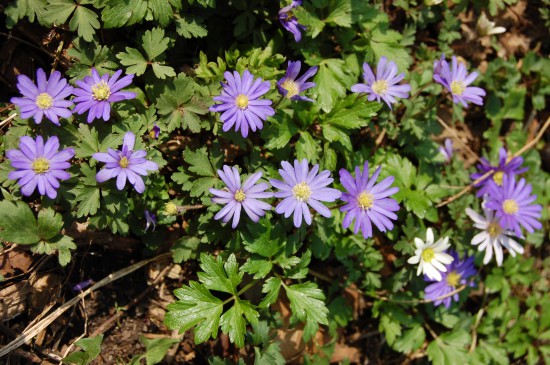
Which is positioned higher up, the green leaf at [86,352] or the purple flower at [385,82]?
the purple flower at [385,82]

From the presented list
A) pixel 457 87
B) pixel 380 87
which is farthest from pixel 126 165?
pixel 457 87

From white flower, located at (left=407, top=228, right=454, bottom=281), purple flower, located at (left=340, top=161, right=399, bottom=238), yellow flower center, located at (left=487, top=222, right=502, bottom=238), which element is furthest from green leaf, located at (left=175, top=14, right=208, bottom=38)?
yellow flower center, located at (left=487, top=222, right=502, bottom=238)

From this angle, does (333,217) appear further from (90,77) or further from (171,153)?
Answer: (90,77)

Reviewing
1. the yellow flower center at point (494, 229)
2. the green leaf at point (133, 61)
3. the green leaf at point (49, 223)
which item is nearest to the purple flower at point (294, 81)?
the green leaf at point (133, 61)

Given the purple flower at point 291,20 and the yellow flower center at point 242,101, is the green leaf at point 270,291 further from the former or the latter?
the purple flower at point 291,20

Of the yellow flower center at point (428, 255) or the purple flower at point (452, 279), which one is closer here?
the yellow flower center at point (428, 255)

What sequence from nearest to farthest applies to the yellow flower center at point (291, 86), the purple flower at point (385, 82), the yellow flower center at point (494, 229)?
the yellow flower center at point (291, 86)
the purple flower at point (385, 82)
the yellow flower center at point (494, 229)

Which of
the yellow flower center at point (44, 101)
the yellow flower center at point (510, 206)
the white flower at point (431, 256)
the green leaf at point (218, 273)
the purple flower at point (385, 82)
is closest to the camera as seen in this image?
the yellow flower center at point (44, 101)
